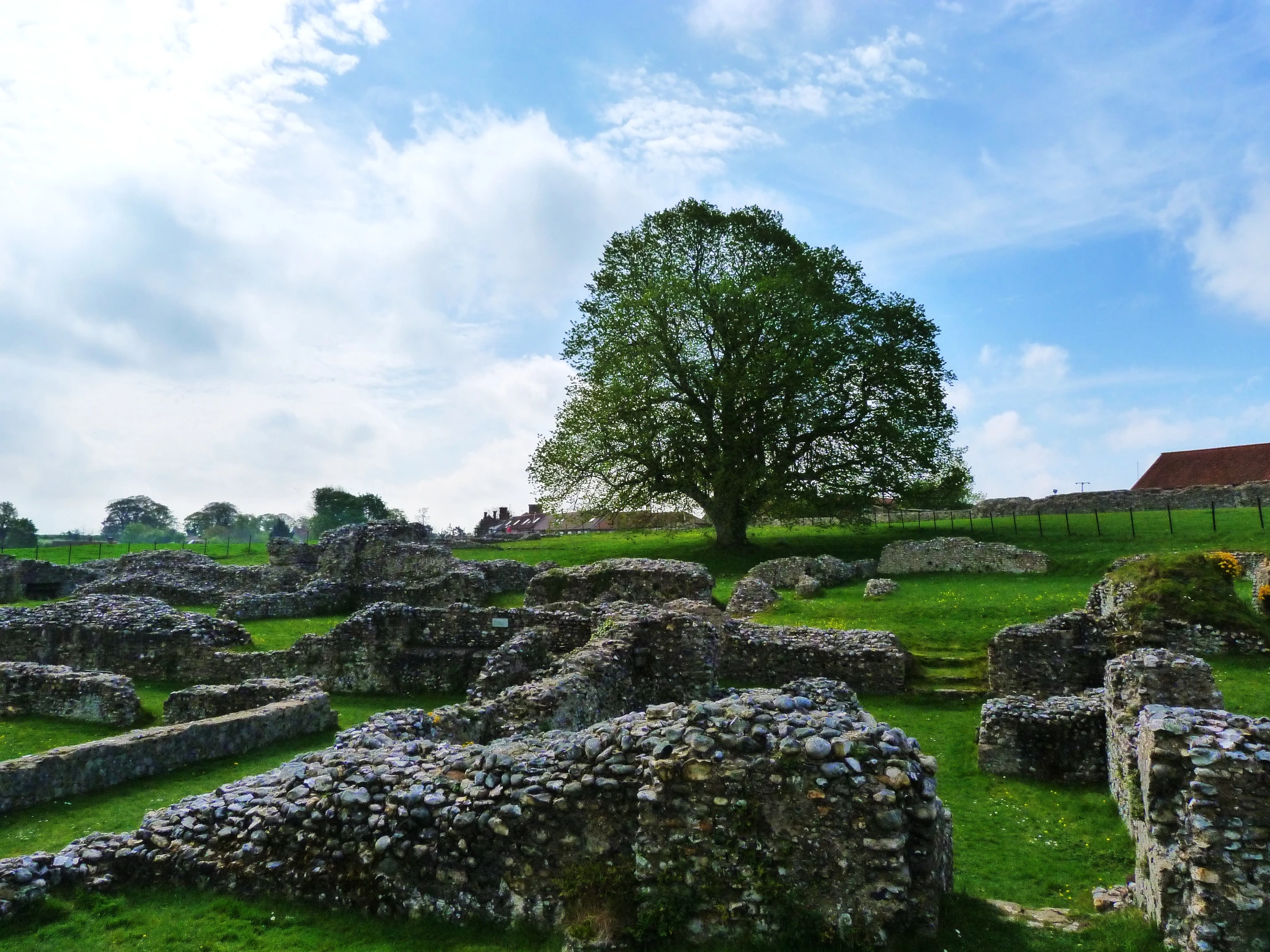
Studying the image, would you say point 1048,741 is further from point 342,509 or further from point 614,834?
point 342,509

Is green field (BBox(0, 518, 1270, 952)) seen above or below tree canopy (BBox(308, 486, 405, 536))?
below

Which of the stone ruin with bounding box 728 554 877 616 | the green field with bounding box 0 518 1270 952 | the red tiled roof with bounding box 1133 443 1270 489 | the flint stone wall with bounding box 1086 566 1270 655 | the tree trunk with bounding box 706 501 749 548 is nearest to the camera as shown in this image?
the green field with bounding box 0 518 1270 952

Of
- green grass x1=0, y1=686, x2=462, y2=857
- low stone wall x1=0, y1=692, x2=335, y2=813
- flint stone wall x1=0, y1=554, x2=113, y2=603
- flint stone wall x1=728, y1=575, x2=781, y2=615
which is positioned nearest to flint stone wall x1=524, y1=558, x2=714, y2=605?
flint stone wall x1=728, y1=575, x2=781, y2=615

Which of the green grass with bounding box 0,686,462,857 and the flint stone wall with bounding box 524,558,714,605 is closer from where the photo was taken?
the green grass with bounding box 0,686,462,857

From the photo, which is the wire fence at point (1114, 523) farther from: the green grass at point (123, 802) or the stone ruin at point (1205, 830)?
the green grass at point (123, 802)

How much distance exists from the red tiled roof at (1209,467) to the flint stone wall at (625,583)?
165 ft

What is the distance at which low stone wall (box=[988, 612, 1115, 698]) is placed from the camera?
1648 centimetres

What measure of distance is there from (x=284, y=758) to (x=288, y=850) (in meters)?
6.17

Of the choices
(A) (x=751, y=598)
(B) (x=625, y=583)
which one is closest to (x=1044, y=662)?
(A) (x=751, y=598)

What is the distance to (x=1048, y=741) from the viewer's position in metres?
12.4

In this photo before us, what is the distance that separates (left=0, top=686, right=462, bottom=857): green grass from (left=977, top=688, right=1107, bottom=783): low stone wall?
440 inches

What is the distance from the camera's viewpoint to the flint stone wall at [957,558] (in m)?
30.4

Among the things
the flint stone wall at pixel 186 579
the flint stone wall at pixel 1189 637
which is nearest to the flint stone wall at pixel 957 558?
the flint stone wall at pixel 1189 637

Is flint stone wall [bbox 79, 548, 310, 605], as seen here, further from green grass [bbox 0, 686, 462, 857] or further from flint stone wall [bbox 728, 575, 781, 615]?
flint stone wall [bbox 728, 575, 781, 615]
